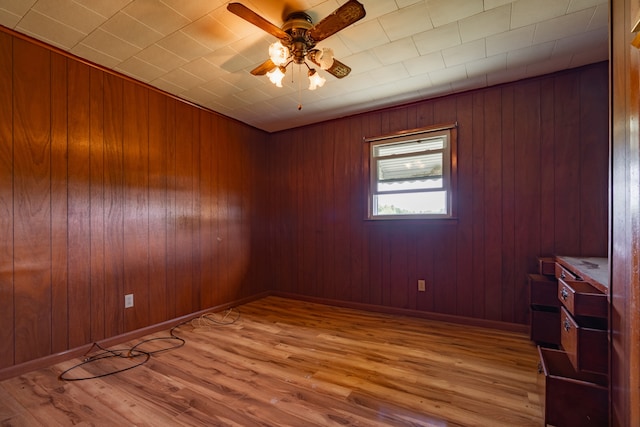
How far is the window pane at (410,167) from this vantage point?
3084 millimetres

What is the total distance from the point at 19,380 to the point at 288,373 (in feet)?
5.95

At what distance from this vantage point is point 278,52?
1.76 metres

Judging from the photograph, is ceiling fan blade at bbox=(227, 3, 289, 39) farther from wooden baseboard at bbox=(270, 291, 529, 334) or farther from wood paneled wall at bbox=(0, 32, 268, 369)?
wooden baseboard at bbox=(270, 291, 529, 334)

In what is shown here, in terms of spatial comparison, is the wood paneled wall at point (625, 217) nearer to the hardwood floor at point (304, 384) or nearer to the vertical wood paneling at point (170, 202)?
the hardwood floor at point (304, 384)

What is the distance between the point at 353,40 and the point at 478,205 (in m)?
1.99

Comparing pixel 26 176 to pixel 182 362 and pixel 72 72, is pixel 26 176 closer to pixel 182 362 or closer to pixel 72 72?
pixel 72 72

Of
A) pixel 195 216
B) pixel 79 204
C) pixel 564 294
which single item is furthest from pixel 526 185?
pixel 79 204

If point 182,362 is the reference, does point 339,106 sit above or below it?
above

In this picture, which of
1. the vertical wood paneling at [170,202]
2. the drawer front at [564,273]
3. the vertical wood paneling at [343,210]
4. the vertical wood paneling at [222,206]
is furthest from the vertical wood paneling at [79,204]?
the drawer front at [564,273]

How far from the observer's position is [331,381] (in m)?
1.85

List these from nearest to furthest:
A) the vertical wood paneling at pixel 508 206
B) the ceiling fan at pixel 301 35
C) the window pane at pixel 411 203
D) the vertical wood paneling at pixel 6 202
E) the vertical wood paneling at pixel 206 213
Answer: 1. the ceiling fan at pixel 301 35
2. the vertical wood paneling at pixel 6 202
3. the vertical wood paneling at pixel 508 206
4. the window pane at pixel 411 203
5. the vertical wood paneling at pixel 206 213

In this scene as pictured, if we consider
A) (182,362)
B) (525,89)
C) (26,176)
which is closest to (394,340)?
(182,362)

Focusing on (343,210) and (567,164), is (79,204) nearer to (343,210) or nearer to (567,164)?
(343,210)

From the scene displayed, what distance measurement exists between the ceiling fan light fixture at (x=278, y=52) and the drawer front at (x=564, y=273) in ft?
7.68
